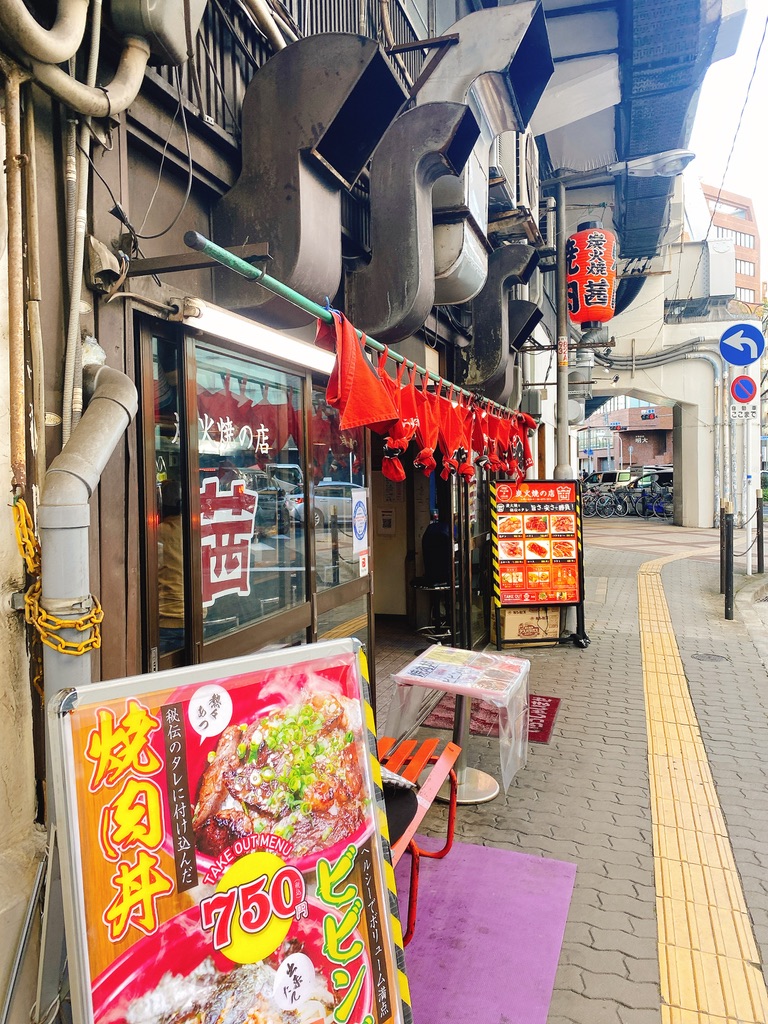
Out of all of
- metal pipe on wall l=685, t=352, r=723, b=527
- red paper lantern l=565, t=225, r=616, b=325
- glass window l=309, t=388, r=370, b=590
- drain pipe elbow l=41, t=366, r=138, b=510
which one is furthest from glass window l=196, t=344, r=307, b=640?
metal pipe on wall l=685, t=352, r=723, b=527

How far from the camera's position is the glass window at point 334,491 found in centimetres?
505

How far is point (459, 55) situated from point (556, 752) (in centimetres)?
597

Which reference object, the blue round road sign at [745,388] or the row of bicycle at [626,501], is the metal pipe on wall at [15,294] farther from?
the row of bicycle at [626,501]

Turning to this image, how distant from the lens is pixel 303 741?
2221 millimetres

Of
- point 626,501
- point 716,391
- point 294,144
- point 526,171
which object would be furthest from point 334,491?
point 626,501

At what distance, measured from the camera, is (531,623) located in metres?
9.09

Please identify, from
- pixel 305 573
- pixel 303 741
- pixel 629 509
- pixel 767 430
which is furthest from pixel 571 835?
pixel 767 430

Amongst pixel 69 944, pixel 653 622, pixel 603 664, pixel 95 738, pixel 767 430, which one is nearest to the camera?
pixel 69 944

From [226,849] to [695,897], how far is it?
10.1 ft

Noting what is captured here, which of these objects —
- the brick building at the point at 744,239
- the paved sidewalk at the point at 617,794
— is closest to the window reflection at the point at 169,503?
the paved sidewalk at the point at 617,794

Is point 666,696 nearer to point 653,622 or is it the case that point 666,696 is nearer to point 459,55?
point 653,622

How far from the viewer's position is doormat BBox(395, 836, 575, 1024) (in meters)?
2.92

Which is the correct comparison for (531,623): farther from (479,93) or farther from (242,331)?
(242,331)

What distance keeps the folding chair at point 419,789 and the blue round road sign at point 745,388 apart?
10012 mm
